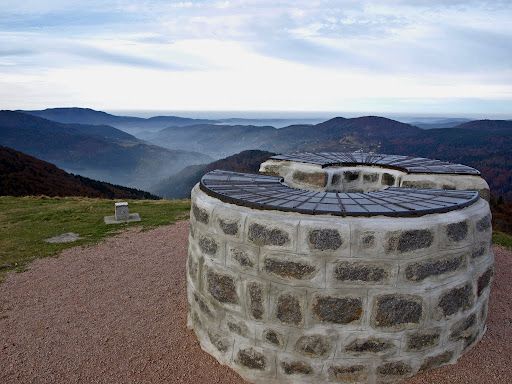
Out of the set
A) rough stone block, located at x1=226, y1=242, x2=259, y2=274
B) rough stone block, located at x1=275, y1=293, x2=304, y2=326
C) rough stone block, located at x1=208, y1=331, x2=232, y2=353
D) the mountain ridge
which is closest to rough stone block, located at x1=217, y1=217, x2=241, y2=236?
rough stone block, located at x1=226, y1=242, x2=259, y2=274

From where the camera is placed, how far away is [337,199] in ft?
14.7

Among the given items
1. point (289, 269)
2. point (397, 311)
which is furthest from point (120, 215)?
point (397, 311)

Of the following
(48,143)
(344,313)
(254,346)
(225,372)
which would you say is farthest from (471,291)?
(48,143)

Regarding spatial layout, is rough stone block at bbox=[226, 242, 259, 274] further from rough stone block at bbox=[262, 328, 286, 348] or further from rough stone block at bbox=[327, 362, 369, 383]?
rough stone block at bbox=[327, 362, 369, 383]

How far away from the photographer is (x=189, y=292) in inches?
211

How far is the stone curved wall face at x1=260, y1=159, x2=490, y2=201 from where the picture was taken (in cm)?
598

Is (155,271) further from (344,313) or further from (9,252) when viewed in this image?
(344,313)

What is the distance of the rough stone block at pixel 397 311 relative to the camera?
392 centimetres

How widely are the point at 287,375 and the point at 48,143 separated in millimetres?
181007

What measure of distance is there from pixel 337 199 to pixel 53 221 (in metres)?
10.1

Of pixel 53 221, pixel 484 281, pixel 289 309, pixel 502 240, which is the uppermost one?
pixel 484 281

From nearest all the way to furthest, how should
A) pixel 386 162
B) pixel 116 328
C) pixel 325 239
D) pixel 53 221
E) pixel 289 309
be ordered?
pixel 325 239 → pixel 289 309 → pixel 116 328 → pixel 386 162 → pixel 53 221

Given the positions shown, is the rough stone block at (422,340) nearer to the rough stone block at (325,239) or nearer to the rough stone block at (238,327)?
the rough stone block at (325,239)

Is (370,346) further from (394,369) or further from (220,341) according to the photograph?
(220,341)
